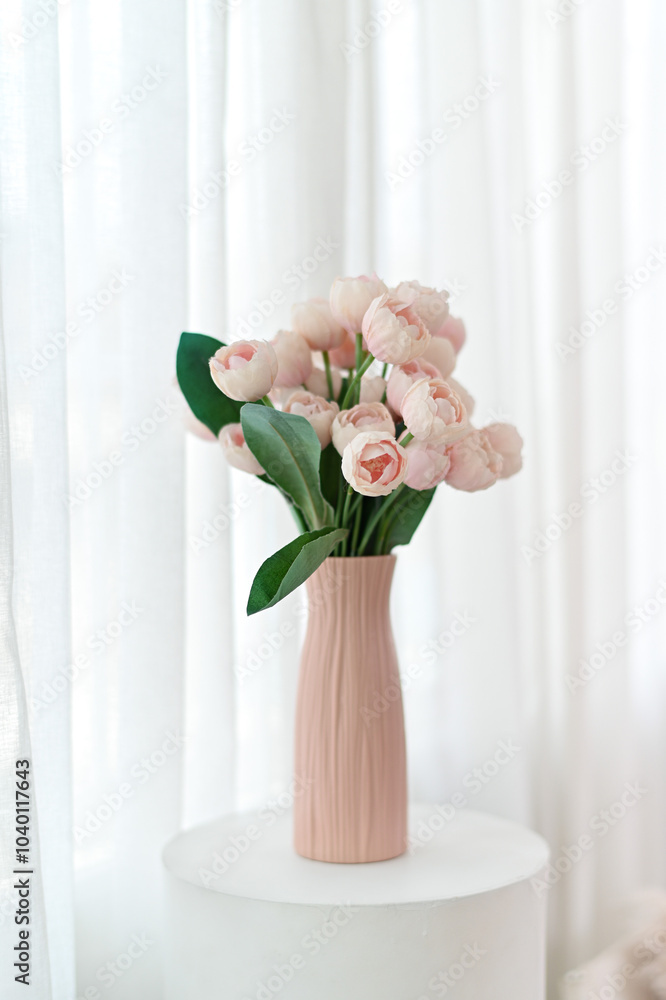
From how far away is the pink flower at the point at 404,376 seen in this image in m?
0.87

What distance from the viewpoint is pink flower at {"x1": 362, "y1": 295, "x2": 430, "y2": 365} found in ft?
2.69

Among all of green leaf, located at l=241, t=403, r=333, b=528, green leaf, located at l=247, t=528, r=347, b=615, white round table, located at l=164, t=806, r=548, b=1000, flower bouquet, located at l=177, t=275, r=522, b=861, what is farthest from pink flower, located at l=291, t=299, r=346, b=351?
white round table, located at l=164, t=806, r=548, b=1000

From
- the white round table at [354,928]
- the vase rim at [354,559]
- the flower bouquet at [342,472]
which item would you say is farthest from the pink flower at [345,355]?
the white round table at [354,928]

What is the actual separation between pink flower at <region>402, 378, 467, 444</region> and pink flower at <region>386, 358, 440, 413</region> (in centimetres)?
4

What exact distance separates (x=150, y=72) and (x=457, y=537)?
758 mm

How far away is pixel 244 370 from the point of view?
0.84 metres

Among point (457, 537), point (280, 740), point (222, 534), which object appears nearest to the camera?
point (222, 534)

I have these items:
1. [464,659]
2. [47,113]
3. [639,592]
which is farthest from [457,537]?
[47,113]

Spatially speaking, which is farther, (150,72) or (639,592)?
(639,592)

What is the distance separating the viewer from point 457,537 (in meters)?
1.38

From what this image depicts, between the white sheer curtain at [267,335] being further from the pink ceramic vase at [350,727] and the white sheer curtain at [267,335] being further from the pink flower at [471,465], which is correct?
the pink flower at [471,465]

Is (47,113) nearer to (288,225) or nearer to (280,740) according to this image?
(288,225)

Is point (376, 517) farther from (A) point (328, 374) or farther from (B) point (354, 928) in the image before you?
(B) point (354, 928)

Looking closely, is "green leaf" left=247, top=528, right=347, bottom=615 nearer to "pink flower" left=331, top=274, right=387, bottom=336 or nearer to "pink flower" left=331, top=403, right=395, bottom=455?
"pink flower" left=331, top=403, right=395, bottom=455
